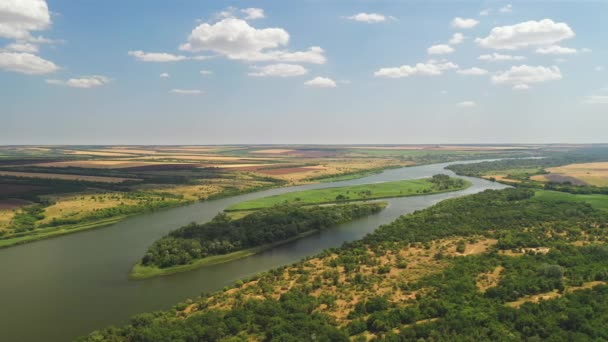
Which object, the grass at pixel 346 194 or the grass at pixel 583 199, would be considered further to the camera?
the grass at pixel 346 194

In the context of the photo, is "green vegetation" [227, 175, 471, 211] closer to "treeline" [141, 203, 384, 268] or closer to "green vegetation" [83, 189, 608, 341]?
"treeline" [141, 203, 384, 268]

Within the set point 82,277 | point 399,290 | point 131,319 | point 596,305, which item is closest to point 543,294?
point 596,305

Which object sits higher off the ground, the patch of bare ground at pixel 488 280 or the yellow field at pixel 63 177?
the yellow field at pixel 63 177

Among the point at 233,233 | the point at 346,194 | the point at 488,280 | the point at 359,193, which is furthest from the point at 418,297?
the point at 359,193

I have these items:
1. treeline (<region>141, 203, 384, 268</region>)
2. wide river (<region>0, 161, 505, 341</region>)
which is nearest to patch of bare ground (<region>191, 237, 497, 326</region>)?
wide river (<region>0, 161, 505, 341</region>)

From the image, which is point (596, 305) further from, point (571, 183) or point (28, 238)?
point (571, 183)

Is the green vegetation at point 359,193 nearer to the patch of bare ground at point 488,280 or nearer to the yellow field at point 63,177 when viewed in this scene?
the patch of bare ground at point 488,280

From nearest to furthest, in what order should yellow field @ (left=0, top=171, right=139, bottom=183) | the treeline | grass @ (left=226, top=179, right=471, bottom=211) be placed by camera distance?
the treeline
grass @ (left=226, top=179, right=471, bottom=211)
yellow field @ (left=0, top=171, right=139, bottom=183)

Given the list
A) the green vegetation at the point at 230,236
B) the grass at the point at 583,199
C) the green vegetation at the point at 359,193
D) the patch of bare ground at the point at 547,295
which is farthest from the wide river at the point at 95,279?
the grass at the point at 583,199
